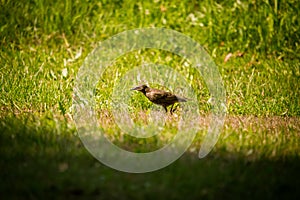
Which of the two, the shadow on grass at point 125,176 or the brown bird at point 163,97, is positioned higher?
the brown bird at point 163,97

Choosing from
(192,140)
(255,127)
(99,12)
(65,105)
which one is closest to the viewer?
(192,140)

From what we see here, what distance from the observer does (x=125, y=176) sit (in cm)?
413

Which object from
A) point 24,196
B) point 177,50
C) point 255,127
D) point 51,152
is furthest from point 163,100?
point 177,50

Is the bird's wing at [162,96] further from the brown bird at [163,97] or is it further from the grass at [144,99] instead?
the grass at [144,99]

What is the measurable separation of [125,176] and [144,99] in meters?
2.39

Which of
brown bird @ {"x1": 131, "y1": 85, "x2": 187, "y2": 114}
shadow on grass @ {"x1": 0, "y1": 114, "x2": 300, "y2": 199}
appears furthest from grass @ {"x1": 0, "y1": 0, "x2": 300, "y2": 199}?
brown bird @ {"x1": 131, "y1": 85, "x2": 187, "y2": 114}

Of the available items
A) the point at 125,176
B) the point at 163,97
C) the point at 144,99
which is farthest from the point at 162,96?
the point at 125,176

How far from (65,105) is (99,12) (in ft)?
11.1

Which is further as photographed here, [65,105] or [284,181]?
[65,105]

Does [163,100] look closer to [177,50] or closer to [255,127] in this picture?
[255,127]

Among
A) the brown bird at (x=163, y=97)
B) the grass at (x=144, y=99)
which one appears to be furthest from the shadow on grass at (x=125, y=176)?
the brown bird at (x=163, y=97)

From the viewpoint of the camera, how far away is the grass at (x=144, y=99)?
400cm

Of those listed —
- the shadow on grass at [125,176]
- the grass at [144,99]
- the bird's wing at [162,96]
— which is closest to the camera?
the shadow on grass at [125,176]

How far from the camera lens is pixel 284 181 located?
4.11 m
